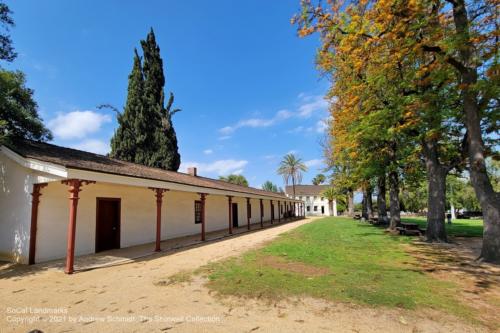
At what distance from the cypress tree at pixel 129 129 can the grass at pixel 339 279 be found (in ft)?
71.6

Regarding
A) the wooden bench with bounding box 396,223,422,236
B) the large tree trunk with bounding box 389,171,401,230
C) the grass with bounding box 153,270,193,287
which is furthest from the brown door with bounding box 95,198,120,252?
the large tree trunk with bounding box 389,171,401,230

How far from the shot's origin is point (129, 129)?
2727cm

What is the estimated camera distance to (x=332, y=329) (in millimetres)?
3670

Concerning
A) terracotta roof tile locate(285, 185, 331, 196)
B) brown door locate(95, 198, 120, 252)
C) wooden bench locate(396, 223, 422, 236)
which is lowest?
wooden bench locate(396, 223, 422, 236)

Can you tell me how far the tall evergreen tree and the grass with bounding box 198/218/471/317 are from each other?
20.7 metres

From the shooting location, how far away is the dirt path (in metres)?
3.79

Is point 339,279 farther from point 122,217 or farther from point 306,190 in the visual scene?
point 306,190

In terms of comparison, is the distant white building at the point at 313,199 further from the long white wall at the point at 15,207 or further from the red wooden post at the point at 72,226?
the red wooden post at the point at 72,226

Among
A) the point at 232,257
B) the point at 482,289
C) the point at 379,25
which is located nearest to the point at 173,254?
the point at 232,257

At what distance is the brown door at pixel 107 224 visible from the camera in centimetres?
1054

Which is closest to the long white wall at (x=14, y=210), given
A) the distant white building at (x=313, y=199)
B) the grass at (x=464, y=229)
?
the grass at (x=464, y=229)

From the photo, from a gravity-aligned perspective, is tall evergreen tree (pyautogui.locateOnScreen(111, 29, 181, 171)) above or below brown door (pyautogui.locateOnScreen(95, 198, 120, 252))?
above

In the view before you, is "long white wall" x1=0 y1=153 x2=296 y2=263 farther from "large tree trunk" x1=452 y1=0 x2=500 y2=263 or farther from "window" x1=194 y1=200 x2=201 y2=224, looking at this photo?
"large tree trunk" x1=452 y1=0 x2=500 y2=263

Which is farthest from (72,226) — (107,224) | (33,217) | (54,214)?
(107,224)
